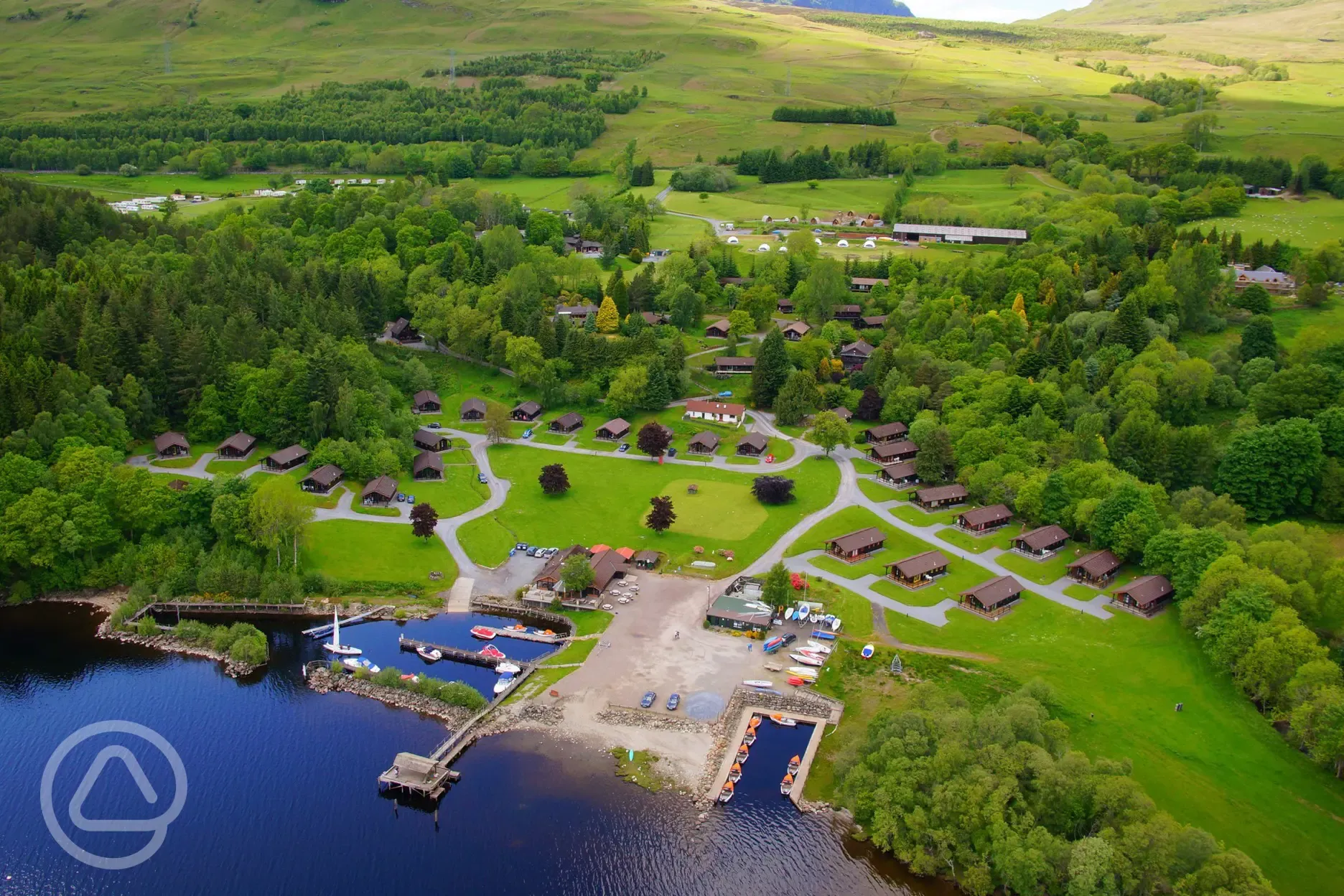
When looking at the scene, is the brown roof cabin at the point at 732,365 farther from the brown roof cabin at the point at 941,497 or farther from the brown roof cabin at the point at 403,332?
the brown roof cabin at the point at 403,332

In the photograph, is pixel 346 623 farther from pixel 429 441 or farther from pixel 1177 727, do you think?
pixel 1177 727

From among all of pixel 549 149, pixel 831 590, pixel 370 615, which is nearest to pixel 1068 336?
pixel 831 590

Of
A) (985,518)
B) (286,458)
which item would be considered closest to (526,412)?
(286,458)

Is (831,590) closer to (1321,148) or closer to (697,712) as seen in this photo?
(697,712)

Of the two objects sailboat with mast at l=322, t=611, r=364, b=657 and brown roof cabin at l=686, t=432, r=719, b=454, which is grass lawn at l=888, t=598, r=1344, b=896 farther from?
sailboat with mast at l=322, t=611, r=364, b=657

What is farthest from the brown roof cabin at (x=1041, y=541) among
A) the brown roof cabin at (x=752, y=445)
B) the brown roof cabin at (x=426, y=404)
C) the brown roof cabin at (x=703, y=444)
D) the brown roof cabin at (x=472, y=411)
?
the brown roof cabin at (x=426, y=404)
